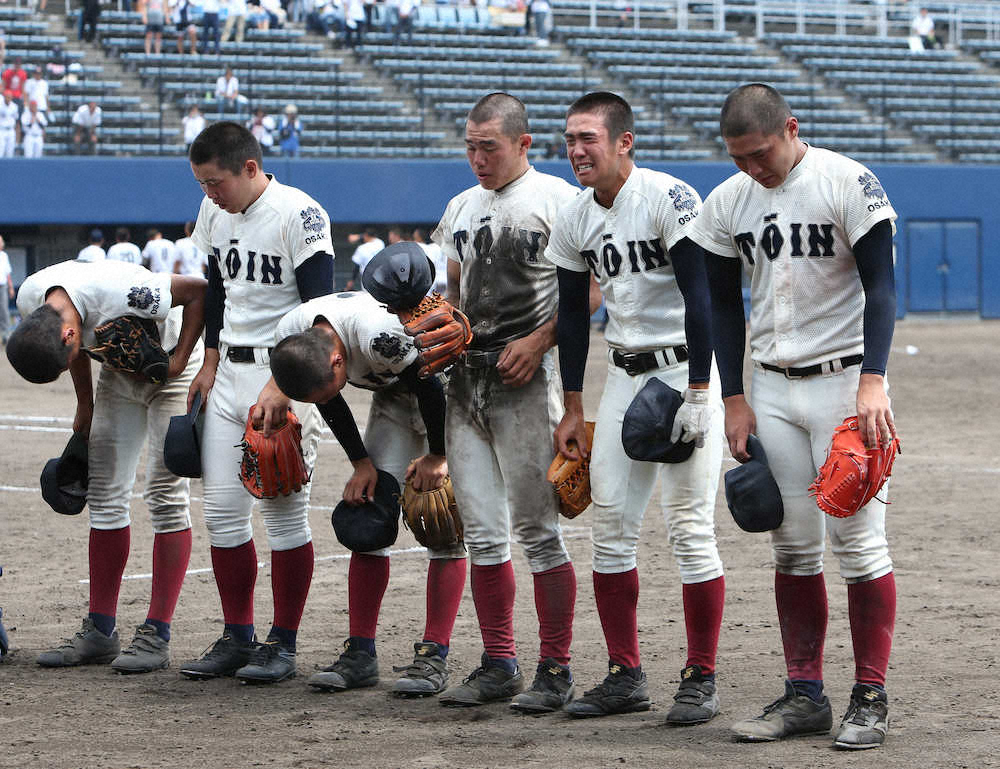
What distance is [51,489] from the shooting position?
6137 mm

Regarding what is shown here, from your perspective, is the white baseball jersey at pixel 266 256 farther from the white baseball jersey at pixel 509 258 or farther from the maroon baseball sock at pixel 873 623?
the maroon baseball sock at pixel 873 623

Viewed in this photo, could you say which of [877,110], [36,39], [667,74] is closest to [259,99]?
[36,39]

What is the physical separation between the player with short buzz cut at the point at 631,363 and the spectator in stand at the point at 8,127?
22242 millimetres

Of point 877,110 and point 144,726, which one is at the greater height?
point 877,110

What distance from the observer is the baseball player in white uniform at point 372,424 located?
201 inches

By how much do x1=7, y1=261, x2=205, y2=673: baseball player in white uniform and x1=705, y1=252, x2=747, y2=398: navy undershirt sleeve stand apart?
237 cm

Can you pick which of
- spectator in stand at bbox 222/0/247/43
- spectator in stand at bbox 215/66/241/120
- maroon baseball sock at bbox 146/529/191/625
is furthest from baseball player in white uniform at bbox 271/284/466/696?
spectator in stand at bbox 222/0/247/43

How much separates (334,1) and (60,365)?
92.1 ft

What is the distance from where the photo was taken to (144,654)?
5.90m

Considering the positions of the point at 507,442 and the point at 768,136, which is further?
the point at 507,442

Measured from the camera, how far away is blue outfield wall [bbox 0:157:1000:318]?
82.7 feet

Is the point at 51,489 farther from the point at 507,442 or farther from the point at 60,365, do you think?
the point at 507,442

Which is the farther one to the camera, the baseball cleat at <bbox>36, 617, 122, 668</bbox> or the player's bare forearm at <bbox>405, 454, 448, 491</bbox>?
the baseball cleat at <bbox>36, 617, 122, 668</bbox>

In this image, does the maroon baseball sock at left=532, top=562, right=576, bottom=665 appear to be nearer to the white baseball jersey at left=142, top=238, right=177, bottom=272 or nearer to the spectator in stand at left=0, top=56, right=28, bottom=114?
the white baseball jersey at left=142, top=238, right=177, bottom=272
